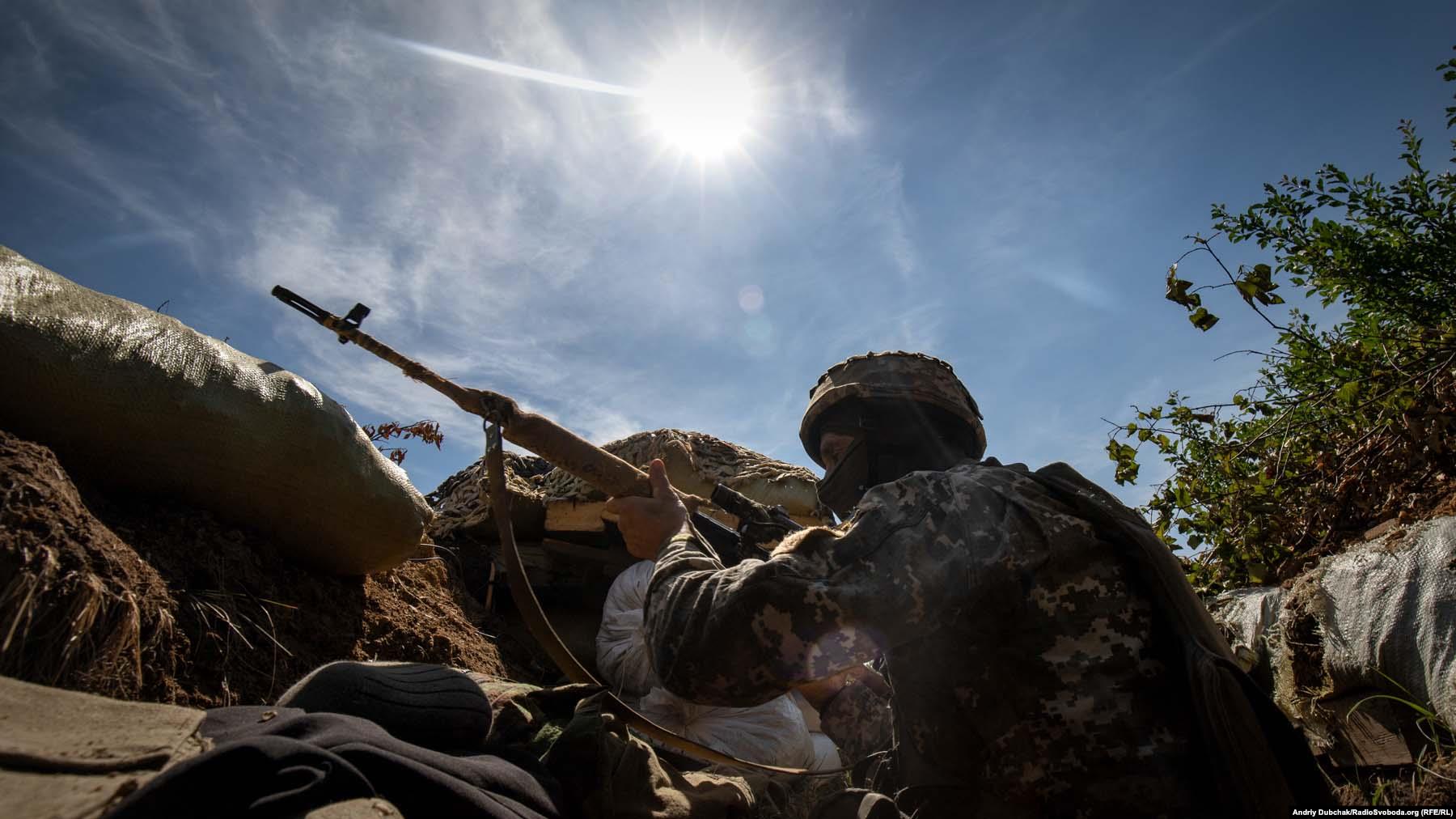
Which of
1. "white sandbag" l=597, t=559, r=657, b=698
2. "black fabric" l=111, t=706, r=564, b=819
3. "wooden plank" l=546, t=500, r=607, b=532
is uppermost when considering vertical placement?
"wooden plank" l=546, t=500, r=607, b=532

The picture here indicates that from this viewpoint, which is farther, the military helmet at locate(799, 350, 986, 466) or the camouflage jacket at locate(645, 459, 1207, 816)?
the military helmet at locate(799, 350, 986, 466)

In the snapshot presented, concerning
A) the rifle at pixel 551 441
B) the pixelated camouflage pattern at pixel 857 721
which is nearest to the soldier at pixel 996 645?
the rifle at pixel 551 441

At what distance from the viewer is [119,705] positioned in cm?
128

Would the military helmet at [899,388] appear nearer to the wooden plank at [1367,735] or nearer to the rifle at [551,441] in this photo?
the rifle at [551,441]

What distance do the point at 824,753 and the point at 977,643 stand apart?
6.56ft

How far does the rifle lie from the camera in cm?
312

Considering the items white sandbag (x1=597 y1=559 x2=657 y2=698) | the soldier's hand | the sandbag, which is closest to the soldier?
Answer: the soldier's hand

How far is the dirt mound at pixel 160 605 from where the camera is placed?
172 cm

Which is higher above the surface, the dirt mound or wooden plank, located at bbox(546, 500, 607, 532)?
wooden plank, located at bbox(546, 500, 607, 532)

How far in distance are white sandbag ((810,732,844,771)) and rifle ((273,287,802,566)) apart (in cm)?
125

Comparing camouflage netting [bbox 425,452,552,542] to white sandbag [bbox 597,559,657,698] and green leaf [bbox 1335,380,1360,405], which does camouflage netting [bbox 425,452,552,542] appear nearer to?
white sandbag [bbox 597,559,657,698]

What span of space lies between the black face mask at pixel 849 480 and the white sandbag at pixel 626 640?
3.67 ft

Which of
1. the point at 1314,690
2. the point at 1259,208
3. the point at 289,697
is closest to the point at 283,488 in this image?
the point at 289,697

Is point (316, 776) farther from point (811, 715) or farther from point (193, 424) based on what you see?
point (811, 715)
